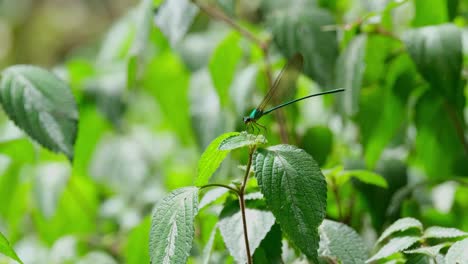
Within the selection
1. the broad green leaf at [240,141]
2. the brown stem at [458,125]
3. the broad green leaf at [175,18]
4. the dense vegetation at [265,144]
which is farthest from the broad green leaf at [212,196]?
the brown stem at [458,125]

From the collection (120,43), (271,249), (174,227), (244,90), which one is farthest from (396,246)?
(120,43)

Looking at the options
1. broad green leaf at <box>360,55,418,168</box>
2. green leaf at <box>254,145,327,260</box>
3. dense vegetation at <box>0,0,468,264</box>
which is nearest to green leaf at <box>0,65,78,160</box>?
dense vegetation at <box>0,0,468,264</box>

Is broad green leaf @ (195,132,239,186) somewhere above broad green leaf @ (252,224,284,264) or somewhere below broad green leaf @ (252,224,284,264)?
above

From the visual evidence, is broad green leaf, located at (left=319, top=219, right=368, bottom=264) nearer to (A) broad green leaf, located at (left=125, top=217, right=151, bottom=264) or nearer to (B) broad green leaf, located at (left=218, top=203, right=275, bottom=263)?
(B) broad green leaf, located at (left=218, top=203, right=275, bottom=263)

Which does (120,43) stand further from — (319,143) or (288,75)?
(288,75)

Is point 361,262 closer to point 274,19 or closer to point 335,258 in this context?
point 335,258

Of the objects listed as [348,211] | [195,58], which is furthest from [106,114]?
[348,211]
